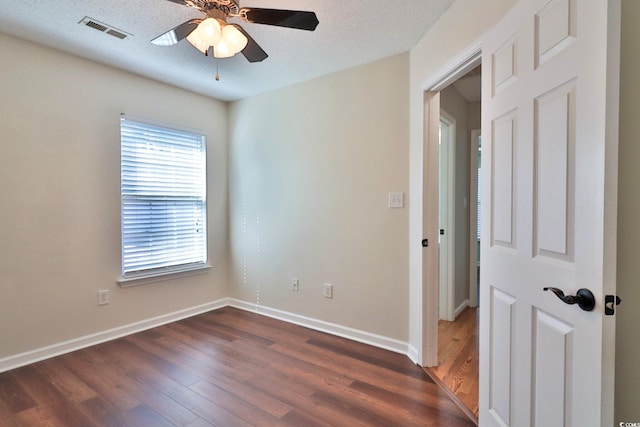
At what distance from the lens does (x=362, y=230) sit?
281 centimetres

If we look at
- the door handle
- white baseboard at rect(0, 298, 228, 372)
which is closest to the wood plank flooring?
the door handle

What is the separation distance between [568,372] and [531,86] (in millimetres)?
1065

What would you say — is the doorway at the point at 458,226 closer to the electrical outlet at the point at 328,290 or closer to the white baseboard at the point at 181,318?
the white baseboard at the point at 181,318

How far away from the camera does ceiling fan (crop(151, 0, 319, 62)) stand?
154 cm

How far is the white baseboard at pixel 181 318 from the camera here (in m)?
2.42

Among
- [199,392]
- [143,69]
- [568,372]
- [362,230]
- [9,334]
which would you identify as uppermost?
[143,69]

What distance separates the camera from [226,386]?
2.11 meters

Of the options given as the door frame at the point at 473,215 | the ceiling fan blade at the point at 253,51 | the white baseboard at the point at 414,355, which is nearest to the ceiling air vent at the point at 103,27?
the ceiling fan blade at the point at 253,51

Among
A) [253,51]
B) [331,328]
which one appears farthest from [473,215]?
[253,51]

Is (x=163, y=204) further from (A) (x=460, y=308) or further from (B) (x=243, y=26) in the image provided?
(A) (x=460, y=308)

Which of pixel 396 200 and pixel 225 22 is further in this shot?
pixel 396 200

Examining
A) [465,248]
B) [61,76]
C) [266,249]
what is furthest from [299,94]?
[465,248]

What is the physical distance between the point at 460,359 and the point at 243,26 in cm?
303

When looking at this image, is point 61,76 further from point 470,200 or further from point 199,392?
point 470,200
